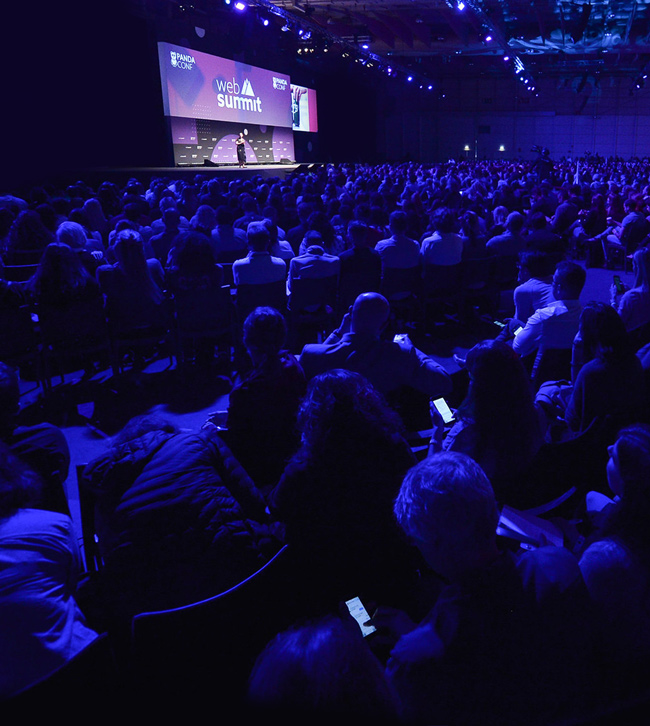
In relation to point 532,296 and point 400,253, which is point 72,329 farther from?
point 532,296

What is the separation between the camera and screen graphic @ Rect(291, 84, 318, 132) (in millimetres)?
24266

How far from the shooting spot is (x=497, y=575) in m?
1.25

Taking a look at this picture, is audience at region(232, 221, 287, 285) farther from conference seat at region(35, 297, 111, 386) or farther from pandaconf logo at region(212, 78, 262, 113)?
pandaconf logo at region(212, 78, 262, 113)

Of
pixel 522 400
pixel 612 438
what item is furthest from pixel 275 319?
pixel 612 438

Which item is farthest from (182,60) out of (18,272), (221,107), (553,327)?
(553,327)

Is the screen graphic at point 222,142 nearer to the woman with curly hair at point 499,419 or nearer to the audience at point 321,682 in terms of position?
the woman with curly hair at point 499,419

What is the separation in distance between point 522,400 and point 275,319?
130 cm

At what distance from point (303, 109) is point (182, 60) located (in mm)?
9264

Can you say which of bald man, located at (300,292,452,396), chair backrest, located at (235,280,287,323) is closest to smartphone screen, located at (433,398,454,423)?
bald man, located at (300,292,452,396)

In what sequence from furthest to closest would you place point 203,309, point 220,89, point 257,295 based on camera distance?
point 220,89 → point 257,295 → point 203,309

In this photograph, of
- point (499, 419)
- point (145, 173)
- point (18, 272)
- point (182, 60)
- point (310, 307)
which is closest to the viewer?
point (499, 419)

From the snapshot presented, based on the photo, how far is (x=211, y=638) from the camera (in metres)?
1.48

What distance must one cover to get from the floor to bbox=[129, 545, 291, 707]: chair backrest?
7.64ft

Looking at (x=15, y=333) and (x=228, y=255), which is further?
(x=228, y=255)
